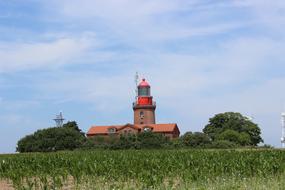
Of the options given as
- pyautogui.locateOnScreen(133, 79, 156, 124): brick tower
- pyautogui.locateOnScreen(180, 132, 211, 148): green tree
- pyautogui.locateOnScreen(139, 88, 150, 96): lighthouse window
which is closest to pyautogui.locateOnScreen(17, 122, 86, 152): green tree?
pyautogui.locateOnScreen(180, 132, 211, 148): green tree

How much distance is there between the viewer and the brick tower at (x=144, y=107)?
11062 centimetres

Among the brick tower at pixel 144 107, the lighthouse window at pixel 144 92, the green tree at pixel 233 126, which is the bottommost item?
the green tree at pixel 233 126

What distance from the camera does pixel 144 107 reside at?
11069 centimetres

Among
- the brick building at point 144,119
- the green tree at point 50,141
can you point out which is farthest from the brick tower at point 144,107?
the green tree at point 50,141

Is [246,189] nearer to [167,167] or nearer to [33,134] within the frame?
[167,167]

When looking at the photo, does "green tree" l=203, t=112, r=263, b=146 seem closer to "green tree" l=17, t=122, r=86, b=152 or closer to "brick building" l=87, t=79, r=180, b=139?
"brick building" l=87, t=79, r=180, b=139

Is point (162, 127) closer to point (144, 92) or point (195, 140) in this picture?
point (144, 92)

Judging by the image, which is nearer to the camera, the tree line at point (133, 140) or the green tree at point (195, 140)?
the tree line at point (133, 140)

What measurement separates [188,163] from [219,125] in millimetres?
84798

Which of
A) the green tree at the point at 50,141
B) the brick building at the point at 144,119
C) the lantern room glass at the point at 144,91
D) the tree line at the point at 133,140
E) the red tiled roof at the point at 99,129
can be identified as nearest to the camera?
the tree line at the point at 133,140

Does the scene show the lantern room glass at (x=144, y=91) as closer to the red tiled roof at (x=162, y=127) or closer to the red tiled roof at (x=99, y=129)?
the red tiled roof at (x=162, y=127)

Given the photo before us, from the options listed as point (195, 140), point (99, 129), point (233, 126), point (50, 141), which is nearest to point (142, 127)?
point (99, 129)

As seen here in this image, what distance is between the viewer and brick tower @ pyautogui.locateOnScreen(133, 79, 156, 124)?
110625 millimetres

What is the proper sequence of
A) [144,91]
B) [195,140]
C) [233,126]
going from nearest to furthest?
[195,140], [233,126], [144,91]
